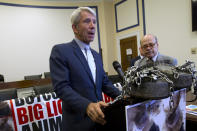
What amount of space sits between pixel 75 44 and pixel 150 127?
0.61 metres

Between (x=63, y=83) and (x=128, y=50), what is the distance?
4855 millimetres

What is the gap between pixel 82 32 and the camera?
2.96 ft

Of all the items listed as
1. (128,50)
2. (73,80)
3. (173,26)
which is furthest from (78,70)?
(128,50)

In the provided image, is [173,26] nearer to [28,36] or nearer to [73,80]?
[73,80]

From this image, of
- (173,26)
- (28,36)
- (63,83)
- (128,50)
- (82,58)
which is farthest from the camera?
(128,50)

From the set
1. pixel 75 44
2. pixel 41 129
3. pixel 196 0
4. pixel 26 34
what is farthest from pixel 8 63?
pixel 196 0

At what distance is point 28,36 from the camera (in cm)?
522

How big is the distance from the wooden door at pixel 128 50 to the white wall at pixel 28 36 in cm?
195

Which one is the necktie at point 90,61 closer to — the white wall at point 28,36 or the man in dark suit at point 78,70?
the man in dark suit at point 78,70

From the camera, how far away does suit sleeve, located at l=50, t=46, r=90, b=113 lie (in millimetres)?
A: 673

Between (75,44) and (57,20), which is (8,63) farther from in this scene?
(75,44)

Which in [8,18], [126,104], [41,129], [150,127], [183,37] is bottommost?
[41,129]

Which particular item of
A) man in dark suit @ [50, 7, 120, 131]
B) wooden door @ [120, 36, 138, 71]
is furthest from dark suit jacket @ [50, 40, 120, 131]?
wooden door @ [120, 36, 138, 71]

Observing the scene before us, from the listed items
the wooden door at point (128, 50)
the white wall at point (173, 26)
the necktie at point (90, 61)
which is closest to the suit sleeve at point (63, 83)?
the necktie at point (90, 61)
